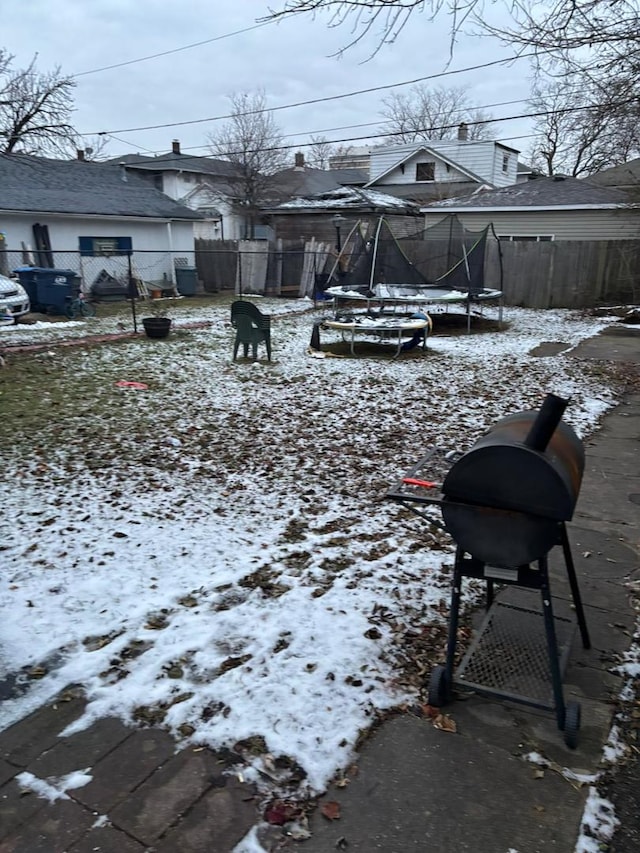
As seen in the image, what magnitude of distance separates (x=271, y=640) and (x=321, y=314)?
13616 mm

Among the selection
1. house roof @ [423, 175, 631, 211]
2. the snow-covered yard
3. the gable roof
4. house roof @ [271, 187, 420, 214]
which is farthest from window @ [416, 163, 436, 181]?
the snow-covered yard

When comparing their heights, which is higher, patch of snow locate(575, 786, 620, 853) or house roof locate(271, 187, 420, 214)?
house roof locate(271, 187, 420, 214)

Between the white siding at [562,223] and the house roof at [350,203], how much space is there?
9.44 ft

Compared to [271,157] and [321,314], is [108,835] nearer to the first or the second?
[321,314]

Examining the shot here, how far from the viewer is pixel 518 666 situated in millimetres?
2738

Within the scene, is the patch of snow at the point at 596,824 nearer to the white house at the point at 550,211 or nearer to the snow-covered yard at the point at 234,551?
the snow-covered yard at the point at 234,551

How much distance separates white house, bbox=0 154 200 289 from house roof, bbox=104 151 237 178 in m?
11.3

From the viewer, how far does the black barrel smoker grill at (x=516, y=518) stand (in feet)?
7.06

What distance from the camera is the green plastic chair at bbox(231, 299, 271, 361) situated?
30.7 ft

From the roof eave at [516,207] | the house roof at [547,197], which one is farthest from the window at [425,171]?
the roof eave at [516,207]

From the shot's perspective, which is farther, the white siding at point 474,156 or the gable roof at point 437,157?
the white siding at point 474,156

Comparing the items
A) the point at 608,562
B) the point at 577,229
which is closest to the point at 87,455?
the point at 608,562

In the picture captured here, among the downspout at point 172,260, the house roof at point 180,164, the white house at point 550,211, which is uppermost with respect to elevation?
the house roof at point 180,164

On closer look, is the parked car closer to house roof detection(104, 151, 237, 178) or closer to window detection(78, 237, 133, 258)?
window detection(78, 237, 133, 258)
